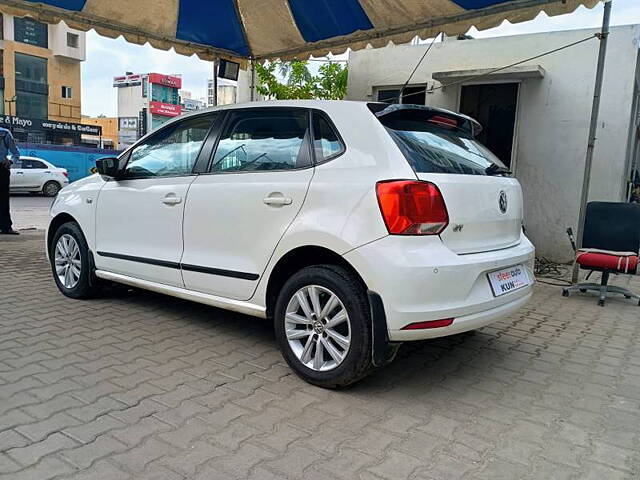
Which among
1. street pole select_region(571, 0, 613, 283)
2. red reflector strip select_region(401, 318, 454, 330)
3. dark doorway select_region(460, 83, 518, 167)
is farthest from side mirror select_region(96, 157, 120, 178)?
dark doorway select_region(460, 83, 518, 167)

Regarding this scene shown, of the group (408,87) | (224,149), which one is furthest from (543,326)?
(408,87)

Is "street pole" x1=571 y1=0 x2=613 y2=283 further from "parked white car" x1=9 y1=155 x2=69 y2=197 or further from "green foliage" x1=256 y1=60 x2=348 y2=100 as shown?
"parked white car" x1=9 y1=155 x2=69 y2=197

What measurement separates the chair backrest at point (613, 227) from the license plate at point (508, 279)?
Answer: 294 centimetres

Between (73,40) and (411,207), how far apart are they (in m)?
51.5

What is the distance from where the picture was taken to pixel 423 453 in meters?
2.52

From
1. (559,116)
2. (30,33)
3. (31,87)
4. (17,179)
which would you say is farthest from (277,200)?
(30,33)

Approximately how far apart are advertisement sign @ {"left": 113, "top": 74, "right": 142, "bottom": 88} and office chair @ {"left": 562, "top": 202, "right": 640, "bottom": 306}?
71.1 metres

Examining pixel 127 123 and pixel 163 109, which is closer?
pixel 127 123

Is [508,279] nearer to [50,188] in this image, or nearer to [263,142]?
[263,142]

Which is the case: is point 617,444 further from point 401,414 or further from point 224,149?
point 224,149

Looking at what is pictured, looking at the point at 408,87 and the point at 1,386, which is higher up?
the point at 408,87

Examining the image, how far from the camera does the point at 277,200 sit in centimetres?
334

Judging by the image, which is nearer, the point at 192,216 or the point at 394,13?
the point at 192,216

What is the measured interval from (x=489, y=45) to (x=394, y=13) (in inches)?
96.9
